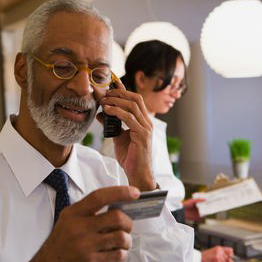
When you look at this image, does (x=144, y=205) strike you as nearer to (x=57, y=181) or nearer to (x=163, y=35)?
(x=57, y=181)

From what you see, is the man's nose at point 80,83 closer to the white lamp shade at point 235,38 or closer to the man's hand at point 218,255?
the white lamp shade at point 235,38

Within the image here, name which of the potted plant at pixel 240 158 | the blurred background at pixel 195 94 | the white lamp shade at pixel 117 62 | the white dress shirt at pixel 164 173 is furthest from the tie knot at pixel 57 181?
the blurred background at pixel 195 94

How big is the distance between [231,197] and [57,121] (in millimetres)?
876

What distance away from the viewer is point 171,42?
6.52 feet

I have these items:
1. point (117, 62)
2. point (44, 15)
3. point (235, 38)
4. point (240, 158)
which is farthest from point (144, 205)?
point (240, 158)

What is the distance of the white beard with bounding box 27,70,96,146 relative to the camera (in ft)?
3.43

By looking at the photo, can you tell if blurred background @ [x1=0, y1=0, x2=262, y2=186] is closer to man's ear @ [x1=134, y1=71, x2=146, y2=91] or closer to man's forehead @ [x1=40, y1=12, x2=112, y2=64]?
man's ear @ [x1=134, y1=71, x2=146, y2=91]

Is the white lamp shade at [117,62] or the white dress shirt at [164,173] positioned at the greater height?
the white lamp shade at [117,62]

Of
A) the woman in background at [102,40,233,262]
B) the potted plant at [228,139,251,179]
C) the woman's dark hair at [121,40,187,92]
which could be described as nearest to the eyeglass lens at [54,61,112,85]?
the woman in background at [102,40,233,262]

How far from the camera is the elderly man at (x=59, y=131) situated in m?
1.03

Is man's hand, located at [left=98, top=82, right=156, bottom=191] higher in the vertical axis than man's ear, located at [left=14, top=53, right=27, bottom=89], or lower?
lower

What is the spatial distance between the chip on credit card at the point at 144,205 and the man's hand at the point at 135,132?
1.30 feet

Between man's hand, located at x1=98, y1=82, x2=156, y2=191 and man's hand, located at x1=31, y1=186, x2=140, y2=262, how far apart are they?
1.30 feet

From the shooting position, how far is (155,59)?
6.38 feet
